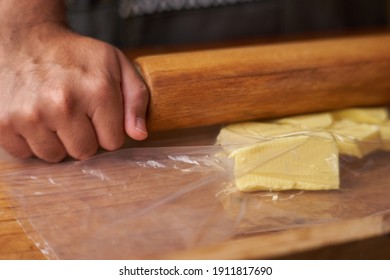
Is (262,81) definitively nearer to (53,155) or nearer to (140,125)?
(140,125)

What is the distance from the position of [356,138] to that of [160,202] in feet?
1.20

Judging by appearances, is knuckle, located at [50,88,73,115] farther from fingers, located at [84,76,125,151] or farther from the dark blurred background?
the dark blurred background

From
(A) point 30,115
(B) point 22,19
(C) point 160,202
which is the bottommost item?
(C) point 160,202

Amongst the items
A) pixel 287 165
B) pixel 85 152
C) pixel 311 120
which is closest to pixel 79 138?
pixel 85 152

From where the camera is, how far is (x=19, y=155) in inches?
35.2

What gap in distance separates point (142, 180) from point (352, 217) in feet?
1.01

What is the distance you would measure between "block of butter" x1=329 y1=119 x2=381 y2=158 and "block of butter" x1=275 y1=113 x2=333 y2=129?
0.02 m

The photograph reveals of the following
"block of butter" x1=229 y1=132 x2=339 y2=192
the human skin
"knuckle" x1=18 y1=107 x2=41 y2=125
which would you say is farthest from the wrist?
"block of butter" x1=229 y1=132 x2=339 y2=192

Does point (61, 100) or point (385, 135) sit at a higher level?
point (61, 100)

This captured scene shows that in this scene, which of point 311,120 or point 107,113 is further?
point 311,120

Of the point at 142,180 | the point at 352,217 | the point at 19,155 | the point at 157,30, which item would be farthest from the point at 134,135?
the point at 157,30

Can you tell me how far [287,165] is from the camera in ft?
2.78

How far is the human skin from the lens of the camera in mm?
820

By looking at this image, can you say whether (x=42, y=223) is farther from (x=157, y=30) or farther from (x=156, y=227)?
(x=157, y=30)
